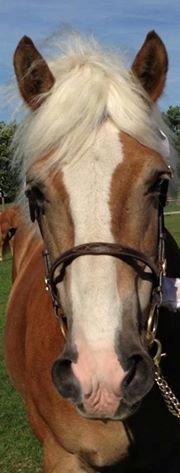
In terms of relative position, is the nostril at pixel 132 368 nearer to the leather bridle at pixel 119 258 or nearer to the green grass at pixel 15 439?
the leather bridle at pixel 119 258

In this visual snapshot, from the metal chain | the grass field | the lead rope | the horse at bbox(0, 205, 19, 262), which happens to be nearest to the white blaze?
the lead rope

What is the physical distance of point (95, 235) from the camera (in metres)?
2.34

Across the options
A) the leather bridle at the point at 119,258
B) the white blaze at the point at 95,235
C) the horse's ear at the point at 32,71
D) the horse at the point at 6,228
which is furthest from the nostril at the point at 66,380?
the horse at the point at 6,228

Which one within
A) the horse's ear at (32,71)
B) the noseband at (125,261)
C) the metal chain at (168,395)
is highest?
the horse's ear at (32,71)

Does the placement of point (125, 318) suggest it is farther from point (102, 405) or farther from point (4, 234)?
point (4, 234)

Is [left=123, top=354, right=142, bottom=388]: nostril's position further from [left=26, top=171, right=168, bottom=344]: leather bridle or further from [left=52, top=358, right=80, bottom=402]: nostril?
[left=26, top=171, right=168, bottom=344]: leather bridle

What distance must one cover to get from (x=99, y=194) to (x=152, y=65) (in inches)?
25.9

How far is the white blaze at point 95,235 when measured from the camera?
2.22 m

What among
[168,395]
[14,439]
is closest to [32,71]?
[168,395]

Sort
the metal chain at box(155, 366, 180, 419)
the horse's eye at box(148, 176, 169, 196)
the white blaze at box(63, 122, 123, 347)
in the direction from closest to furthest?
the white blaze at box(63, 122, 123, 347), the horse's eye at box(148, 176, 169, 196), the metal chain at box(155, 366, 180, 419)

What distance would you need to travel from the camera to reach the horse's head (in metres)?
2.23

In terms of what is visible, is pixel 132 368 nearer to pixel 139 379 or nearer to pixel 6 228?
pixel 139 379

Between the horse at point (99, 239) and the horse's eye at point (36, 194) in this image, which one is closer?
the horse at point (99, 239)

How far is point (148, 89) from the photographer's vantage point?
277 centimetres
